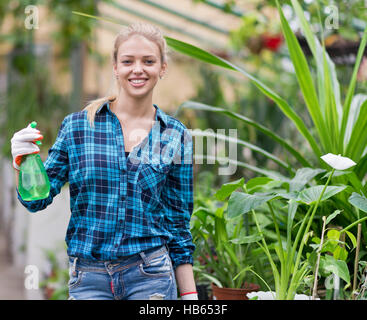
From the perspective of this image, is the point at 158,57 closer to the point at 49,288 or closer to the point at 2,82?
the point at 49,288

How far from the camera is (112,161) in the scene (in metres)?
1.18

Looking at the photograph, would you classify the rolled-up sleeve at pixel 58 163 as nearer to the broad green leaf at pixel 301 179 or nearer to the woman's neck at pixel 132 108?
the woman's neck at pixel 132 108

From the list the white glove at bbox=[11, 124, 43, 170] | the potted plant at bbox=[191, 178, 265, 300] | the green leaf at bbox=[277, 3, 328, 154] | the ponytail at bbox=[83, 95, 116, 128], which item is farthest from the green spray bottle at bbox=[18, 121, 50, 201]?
the green leaf at bbox=[277, 3, 328, 154]

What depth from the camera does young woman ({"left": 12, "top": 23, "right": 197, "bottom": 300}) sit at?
45.6 inches

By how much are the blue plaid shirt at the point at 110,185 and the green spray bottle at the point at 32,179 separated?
0.7 inches

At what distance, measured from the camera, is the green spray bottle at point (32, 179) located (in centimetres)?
112

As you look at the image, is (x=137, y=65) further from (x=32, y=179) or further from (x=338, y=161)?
(x=338, y=161)

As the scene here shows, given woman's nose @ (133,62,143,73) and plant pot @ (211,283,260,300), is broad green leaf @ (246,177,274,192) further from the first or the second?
woman's nose @ (133,62,143,73)

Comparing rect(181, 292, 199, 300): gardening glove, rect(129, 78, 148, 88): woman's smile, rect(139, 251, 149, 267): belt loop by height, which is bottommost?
rect(181, 292, 199, 300): gardening glove

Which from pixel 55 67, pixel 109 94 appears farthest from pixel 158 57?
pixel 55 67

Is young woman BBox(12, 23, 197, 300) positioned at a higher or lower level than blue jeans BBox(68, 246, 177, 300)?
higher

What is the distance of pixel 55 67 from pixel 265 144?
3369 mm

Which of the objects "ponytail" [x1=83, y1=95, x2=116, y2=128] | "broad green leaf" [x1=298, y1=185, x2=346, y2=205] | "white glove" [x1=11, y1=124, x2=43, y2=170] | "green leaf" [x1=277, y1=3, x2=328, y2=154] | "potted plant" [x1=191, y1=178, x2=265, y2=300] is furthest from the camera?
"green leaf" [x1=277, y1=3, x2=328, y2=154]
